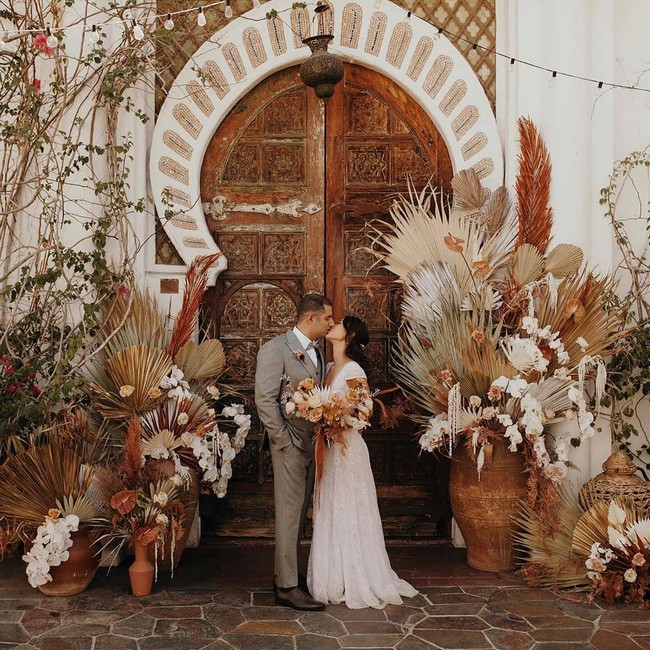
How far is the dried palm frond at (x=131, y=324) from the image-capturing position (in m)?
4.91

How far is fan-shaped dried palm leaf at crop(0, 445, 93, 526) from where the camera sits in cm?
439

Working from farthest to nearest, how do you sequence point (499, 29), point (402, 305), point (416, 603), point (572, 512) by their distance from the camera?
1. point (499, 29)
2. point (402, 305)
3. point (572, 512)
4. point (416, 603)

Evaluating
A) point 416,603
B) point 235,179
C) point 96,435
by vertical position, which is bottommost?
point 416,603

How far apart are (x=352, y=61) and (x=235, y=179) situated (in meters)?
1.07

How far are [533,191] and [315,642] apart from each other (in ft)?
9.51

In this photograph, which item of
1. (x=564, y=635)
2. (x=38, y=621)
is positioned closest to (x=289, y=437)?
(x=38, y=621)

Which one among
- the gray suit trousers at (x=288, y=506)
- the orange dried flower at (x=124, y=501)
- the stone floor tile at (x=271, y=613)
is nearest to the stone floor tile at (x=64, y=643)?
the orange dried flower at (x=124, y=501)

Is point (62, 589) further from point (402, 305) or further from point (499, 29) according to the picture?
point (499, 29)

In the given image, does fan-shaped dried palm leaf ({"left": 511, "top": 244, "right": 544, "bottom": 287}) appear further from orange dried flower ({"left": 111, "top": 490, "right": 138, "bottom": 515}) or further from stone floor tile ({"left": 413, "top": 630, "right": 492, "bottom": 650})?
orange dried flower ({"left": 111, "top": 490, "right": 138, "bottom": 515})

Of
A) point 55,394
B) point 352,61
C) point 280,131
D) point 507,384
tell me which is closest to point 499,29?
point 352,61

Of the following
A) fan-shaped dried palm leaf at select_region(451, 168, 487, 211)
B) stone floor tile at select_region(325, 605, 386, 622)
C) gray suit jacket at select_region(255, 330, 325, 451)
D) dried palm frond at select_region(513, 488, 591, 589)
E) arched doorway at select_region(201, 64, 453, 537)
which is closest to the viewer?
stone floor tile at select_region(325, 605, 386, 622)

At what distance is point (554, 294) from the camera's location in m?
4.82

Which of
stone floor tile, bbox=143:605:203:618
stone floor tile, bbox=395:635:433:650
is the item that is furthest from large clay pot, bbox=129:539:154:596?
stone floor tile, bbox=395:635:433:650

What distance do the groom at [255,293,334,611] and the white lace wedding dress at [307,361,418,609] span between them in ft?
0.34
